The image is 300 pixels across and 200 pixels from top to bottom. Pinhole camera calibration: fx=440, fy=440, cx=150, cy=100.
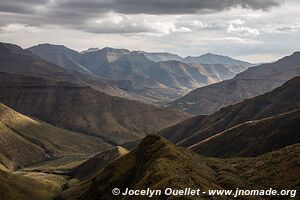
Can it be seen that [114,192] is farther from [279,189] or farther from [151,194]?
[279,189]

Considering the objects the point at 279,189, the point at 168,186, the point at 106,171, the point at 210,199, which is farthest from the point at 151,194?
the point at 106,171

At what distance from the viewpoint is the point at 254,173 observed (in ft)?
435

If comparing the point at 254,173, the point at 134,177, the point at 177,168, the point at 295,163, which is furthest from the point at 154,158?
the point at 295,163

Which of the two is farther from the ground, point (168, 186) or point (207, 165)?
point (168, 186)

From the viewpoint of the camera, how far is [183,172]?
406ft

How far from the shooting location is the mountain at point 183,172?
4596 inches

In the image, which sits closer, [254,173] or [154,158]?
[254,173]

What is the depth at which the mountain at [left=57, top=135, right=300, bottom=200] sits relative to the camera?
11675 cm

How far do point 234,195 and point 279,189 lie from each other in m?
12.3

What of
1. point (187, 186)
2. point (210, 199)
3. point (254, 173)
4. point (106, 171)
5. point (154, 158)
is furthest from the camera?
point (106, 171)

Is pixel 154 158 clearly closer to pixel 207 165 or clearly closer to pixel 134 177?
pixel 134 177

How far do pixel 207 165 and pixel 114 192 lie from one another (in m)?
34.2

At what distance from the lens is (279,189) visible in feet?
371

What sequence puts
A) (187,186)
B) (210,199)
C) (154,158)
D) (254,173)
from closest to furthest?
(210,199)
(187,186)
(254,173)
(154,158)
